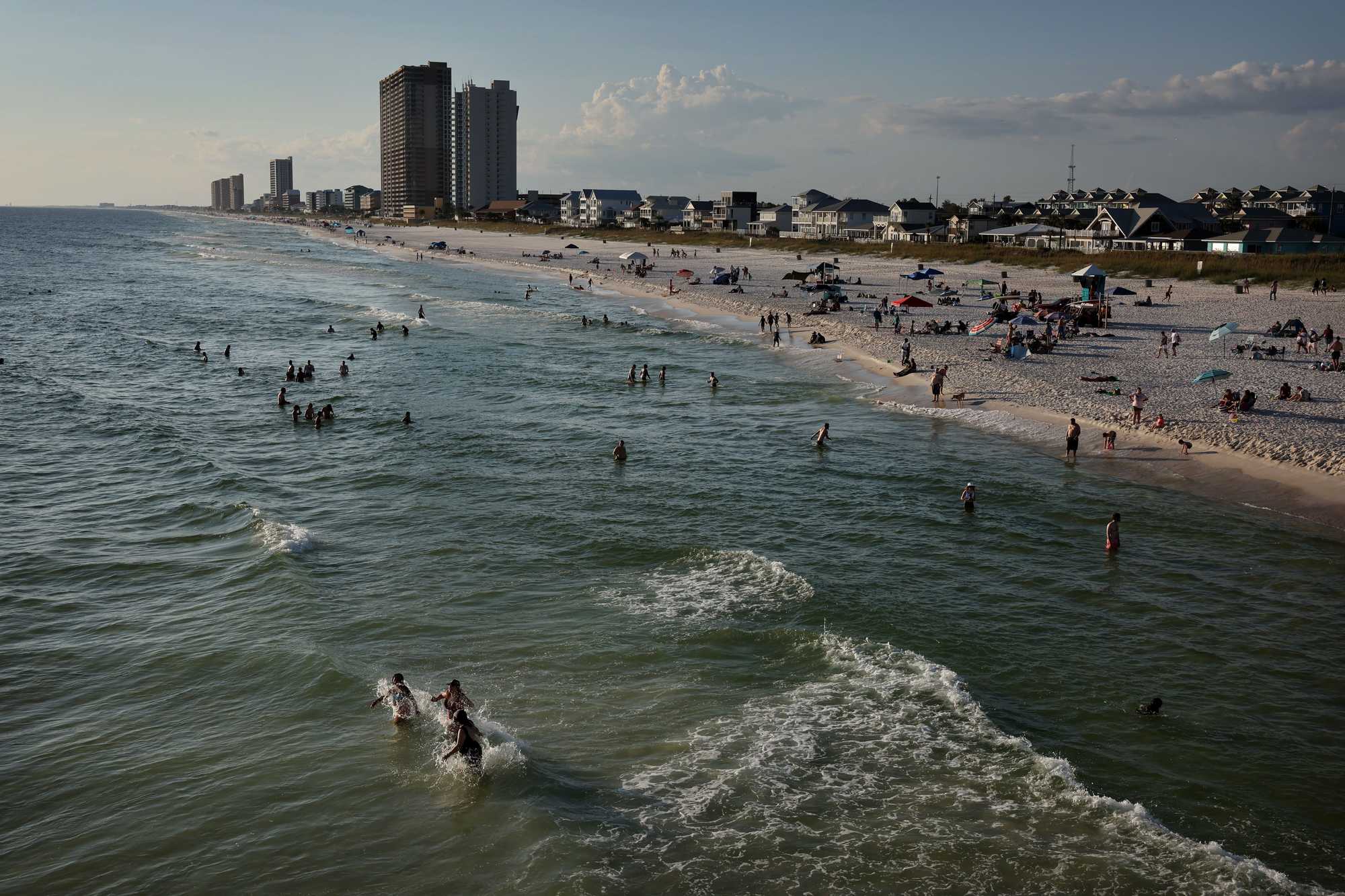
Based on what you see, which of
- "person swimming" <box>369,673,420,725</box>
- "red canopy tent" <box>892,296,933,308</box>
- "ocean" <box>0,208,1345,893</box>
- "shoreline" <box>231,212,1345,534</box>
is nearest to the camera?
"ocean" <box>0,208,1345,893</box>

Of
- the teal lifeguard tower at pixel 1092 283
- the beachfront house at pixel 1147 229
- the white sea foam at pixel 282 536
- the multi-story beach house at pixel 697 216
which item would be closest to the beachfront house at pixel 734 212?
the multi-story beach house at pixel 697 216

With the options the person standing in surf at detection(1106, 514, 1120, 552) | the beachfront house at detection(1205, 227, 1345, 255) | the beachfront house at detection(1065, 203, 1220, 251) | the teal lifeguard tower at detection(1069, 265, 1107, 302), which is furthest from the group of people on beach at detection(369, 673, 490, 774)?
the beachfront house at detection(1065, 203, 1220, 251)

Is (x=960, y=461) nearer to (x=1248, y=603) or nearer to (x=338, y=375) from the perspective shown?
(x=1248, y=603)

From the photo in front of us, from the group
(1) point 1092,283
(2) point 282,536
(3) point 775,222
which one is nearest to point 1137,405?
(2) point 282,536

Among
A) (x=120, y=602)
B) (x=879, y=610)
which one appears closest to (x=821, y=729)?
(x=879, y=610)

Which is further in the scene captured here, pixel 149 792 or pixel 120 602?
pixel 120 602

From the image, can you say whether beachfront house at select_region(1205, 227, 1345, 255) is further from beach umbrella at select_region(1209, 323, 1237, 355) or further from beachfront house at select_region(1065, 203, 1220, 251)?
beach umbrella at select_region(1209, 323, 1237, 355)
